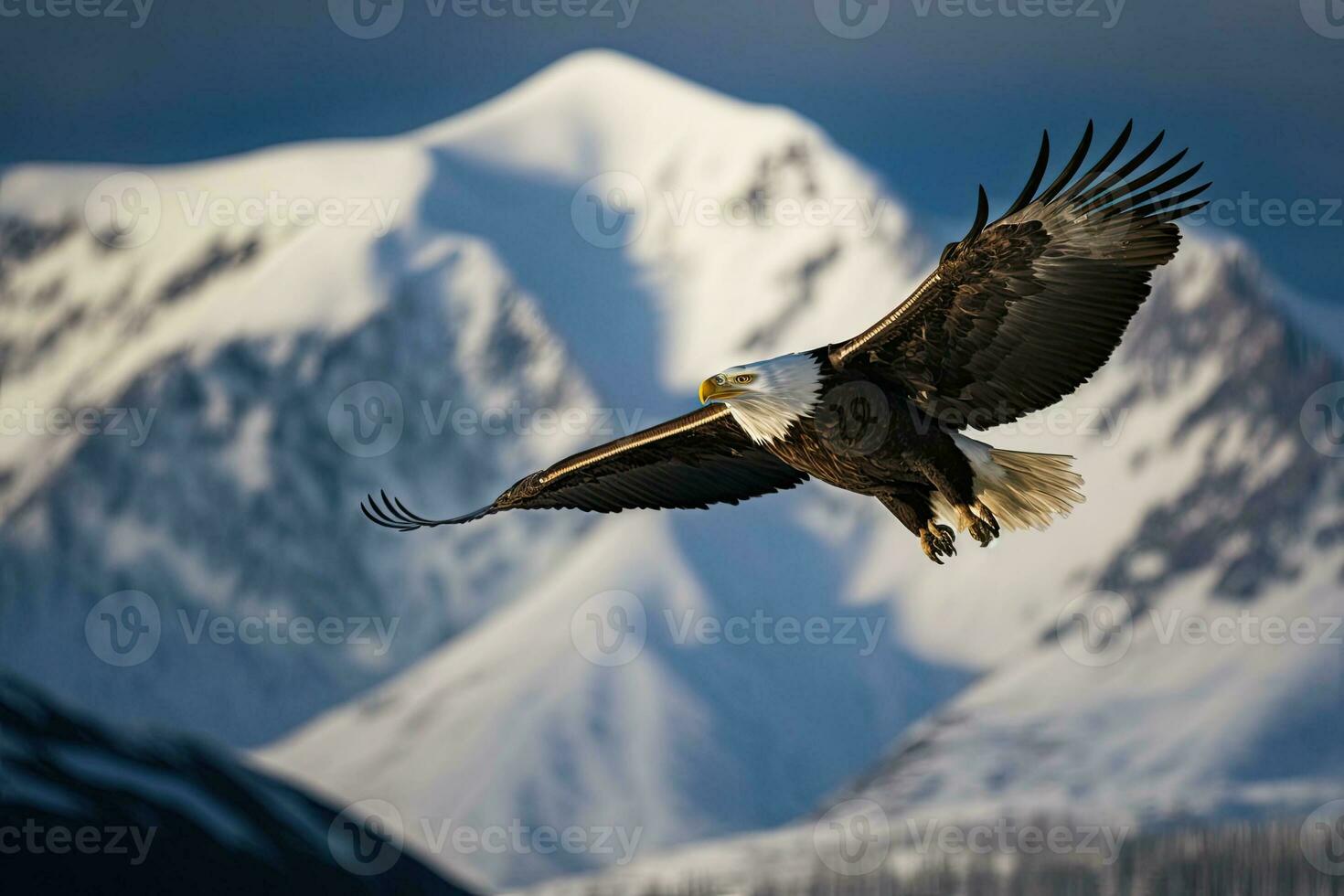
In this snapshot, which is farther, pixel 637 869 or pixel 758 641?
pixel 758 641

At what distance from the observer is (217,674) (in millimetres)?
194250

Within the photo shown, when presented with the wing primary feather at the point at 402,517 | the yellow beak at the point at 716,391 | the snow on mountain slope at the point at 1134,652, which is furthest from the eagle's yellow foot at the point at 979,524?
the snow on mountain slope at the point at 1134,652

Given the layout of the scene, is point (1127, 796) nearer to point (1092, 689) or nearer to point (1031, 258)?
point (1092, 689)

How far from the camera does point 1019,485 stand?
11977 millimetres

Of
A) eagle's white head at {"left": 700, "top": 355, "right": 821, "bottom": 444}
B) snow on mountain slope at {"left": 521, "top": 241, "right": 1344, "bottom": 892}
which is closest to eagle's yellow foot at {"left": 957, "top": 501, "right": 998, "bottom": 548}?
eagle's white head at {"left": 700, "top": 355, "right": 821, "bottom": 444}

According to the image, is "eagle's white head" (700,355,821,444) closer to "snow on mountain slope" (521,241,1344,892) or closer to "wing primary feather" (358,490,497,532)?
"wing primary feather" (358,490,497,532)

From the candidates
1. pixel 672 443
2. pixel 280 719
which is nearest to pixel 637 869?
pixel 280 719

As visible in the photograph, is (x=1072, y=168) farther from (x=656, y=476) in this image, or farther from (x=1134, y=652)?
(x=1134, y=652)

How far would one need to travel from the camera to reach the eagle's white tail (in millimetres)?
11852

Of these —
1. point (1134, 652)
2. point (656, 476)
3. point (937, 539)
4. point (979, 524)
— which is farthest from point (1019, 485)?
point (1134, 652)

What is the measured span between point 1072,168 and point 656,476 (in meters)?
4.51

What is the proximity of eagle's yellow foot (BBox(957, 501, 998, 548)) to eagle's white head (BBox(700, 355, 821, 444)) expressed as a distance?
118 centimetres

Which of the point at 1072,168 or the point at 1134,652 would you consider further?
the point at 1134,652

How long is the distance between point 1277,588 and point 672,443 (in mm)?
175390
